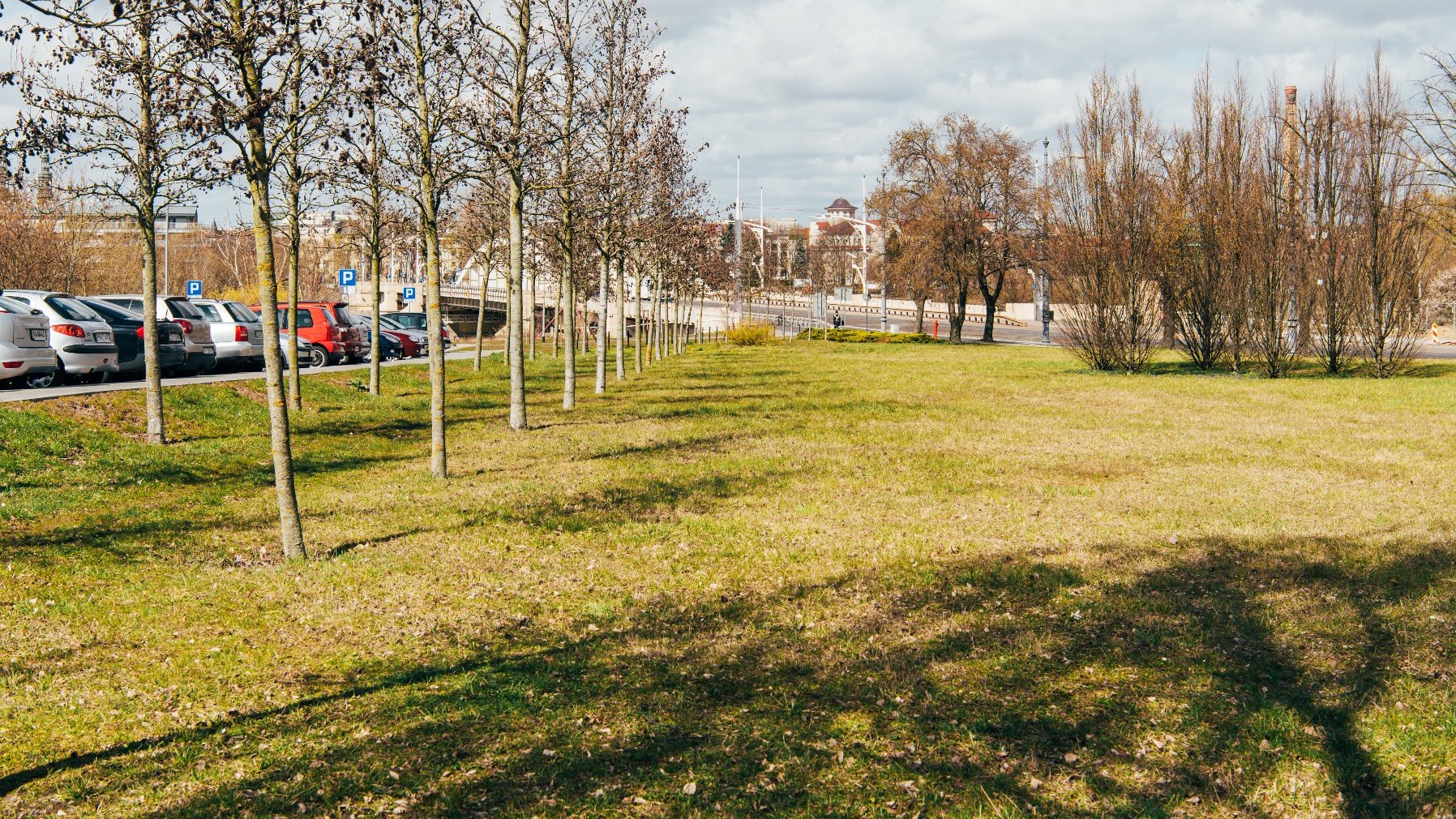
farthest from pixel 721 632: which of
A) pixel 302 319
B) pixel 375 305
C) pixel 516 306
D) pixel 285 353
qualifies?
pixel 302 319

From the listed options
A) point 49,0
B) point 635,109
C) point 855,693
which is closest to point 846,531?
point 855,693

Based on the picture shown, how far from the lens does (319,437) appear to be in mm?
16750

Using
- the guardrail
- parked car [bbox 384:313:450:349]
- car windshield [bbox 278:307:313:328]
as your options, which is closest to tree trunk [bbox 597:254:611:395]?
car windshield [bbox 278:307:313:328]

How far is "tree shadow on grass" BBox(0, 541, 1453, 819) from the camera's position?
194 inches

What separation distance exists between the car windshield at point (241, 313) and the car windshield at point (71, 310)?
182 inches

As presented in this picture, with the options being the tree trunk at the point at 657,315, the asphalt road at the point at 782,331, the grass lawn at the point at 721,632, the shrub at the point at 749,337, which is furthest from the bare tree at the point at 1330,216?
the shrub at the point at 749,337

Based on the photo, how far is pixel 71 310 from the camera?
1798 cm

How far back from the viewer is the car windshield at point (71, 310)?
17.7 m

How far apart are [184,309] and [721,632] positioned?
730 inches

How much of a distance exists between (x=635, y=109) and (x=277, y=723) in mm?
20077

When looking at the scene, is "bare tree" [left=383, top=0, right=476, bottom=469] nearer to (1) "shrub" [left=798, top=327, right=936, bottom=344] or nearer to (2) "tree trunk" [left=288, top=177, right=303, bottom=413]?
(2) "tree trunk" [left=288, top=177, right=303, bottom=413]

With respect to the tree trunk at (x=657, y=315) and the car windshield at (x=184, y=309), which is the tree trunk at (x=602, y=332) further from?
the tree trunk at (x=657, y=315)

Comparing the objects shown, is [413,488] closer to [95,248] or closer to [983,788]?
[983,788]

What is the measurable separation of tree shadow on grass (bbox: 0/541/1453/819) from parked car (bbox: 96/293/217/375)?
1682 centimetres
